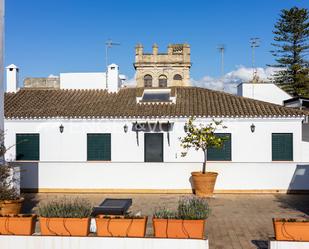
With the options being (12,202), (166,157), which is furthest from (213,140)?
(12,202)

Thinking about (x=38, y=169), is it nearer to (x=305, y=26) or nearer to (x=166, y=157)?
(x=166, y=157)

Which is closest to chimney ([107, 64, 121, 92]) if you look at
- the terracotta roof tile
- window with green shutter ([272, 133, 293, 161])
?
the terracotta roof tile

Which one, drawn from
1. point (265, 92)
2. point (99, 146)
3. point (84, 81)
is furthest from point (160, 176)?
point (265, 92)

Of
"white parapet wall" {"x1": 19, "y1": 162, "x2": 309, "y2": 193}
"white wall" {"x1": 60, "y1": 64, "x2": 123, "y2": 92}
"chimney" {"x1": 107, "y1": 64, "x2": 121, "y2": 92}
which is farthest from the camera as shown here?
"white wall" {"x1": 60, "y1": 64, "x2": 123, "y2": 92}

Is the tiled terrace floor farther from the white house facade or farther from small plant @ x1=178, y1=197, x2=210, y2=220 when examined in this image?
small plant @ x1=178, y1=197, x2=210, y2=220

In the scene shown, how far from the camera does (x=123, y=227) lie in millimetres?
7984

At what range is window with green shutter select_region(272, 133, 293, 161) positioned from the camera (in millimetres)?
17750

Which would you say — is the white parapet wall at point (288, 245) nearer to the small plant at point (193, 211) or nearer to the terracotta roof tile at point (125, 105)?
the small plant at point (193, 211)

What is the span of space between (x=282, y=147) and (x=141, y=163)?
20.5ft

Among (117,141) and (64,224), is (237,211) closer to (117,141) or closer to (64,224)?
(64,224)

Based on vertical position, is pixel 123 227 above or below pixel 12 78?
below

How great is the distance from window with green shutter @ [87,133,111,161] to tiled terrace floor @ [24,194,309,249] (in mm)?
2309

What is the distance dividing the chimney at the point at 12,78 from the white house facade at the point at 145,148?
4246 millimetres

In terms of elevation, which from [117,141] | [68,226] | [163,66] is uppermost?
[163,66]
